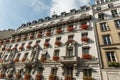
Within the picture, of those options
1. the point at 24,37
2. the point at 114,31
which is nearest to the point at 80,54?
the point at 114,31

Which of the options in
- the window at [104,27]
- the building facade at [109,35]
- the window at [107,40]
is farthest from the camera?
the window at [104,27]

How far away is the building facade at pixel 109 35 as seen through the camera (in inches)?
→ 668

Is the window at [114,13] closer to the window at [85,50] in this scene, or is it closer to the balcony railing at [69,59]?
the window at [85,50]

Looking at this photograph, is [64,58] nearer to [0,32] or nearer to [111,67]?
[111,67]

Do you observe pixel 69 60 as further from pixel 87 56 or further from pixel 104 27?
pixel 104 27

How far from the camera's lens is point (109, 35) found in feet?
68.6

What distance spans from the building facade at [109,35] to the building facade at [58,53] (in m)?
1.13

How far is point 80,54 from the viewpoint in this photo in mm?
21031

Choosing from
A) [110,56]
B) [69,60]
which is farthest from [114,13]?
[69,60]

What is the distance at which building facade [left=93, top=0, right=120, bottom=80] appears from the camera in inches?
668

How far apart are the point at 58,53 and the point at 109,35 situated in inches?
424

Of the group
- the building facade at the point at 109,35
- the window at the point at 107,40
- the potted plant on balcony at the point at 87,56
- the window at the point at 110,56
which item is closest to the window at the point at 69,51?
the potted plant on balcony at the point at 87,56

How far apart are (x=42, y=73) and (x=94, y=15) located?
17311mm

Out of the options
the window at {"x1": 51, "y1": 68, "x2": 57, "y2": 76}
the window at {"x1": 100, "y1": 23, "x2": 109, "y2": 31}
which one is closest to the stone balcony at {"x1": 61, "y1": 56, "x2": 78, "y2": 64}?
the window at {"x1": 51, "y1": 68, "x2": 57, "y2": 76}
